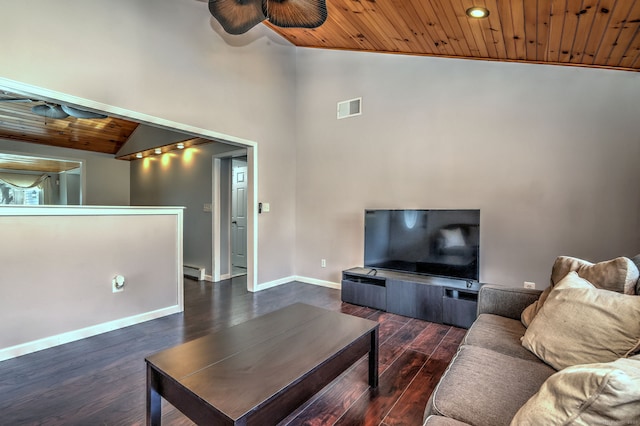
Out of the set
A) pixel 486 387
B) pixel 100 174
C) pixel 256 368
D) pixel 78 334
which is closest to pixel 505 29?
pixel 486 387

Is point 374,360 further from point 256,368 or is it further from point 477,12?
point 477,12

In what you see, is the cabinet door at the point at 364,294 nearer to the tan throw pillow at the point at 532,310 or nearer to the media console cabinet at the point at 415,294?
the media console cabinet at the point at 415,294

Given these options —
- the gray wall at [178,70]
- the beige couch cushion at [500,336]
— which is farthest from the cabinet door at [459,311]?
the gray wall at [178,70]

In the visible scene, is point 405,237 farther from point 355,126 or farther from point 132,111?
point 132,111

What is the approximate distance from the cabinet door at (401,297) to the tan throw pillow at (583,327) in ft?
5.78

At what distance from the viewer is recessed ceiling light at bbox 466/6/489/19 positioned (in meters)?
2.44

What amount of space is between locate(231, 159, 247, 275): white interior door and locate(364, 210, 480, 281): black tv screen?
8.94 ft

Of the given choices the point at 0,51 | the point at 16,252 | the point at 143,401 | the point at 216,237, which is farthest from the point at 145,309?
the point at 0,51

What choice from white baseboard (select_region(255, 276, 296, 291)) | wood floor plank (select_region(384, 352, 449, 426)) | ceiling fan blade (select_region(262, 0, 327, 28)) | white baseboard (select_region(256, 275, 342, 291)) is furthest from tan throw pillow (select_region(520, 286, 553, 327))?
white baseboard (select_region(255, 276, 296, 291))

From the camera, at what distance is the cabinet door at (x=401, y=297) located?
3.39m

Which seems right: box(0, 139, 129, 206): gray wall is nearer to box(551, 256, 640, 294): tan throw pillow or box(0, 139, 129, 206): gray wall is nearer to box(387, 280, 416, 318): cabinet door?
box(387, 280, 416, 318): cabinet door

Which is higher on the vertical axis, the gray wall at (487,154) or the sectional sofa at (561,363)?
the gray wall at (487,154)

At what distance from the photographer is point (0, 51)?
2346 millimetres

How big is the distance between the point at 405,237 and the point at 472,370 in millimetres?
2293
